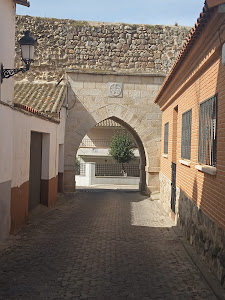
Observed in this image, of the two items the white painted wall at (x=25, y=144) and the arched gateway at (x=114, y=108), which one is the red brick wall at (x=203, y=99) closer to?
the white painted wall at (x=25, y=144)

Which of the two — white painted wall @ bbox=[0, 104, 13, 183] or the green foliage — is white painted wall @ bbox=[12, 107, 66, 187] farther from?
the green foliage

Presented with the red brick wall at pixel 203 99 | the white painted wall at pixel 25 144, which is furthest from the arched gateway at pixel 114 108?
the red brick wall at pixel 203 99

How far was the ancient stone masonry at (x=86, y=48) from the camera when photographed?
1630cm

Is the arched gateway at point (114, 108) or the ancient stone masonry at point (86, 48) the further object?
the ancient stone masonry at point (86, 48)

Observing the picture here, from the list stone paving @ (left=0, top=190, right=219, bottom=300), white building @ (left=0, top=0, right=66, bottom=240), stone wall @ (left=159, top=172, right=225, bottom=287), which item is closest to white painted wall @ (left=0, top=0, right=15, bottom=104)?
white building @ (left=0, top=0, right=66, bottom=240)

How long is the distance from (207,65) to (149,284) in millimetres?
3230

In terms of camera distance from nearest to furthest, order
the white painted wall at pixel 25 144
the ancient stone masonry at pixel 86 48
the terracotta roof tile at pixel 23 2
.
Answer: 1. the white painted wall at pixel 25 144
2. the terracotta roof tile at pixel 23 2
3. the ancient stone masonry at pixel 86 48

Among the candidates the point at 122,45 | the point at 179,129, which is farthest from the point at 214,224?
the point at 122,45

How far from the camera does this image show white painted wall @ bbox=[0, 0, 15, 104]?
8438 millimetres

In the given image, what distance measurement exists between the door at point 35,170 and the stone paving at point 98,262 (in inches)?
20.0

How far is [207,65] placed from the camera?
650cm

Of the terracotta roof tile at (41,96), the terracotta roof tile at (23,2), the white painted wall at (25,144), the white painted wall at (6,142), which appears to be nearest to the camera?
the white painted wall at (6,142)

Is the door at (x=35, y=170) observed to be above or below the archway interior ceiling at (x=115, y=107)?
below

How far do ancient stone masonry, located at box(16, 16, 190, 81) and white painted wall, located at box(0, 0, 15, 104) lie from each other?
698 centimetres
